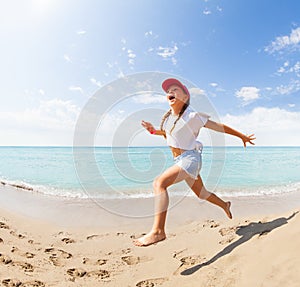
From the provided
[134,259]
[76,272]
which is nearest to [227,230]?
[134,259]

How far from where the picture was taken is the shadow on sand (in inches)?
130

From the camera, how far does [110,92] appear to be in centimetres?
707

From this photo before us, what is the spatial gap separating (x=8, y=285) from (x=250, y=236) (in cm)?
311

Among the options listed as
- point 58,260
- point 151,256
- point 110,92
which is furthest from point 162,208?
point 110,92

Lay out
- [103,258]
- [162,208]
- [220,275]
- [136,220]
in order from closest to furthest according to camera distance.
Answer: [220,275] → [162,208] → [103,258] → [136,220]

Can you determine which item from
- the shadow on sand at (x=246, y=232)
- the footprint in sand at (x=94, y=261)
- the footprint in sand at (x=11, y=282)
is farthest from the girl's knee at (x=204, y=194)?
the footprint in sand at (x=11, y=282)

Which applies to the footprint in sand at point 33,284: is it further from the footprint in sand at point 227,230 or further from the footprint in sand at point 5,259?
the footprint in sand at point 227,230

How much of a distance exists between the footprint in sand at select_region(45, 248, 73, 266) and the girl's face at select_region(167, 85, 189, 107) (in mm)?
2815

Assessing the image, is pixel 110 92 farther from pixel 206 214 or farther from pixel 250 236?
pixel 250 236

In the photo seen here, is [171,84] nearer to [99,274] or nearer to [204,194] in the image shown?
[204,194]

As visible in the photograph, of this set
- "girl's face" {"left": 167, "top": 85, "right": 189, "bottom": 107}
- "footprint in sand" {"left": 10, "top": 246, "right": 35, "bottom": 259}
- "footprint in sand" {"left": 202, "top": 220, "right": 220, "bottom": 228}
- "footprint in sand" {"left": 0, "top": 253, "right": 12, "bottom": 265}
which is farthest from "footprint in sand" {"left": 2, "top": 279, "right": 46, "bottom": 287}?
"footprint in sand" {"left": 202, "top": 220, "right": 220, "bottom": 228}

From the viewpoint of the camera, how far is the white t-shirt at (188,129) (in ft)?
12.4

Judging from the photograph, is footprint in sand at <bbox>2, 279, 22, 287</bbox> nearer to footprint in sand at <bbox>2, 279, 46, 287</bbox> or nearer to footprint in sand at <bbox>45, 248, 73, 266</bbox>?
footprint in sand at <bbox>2, 279, 46, 287</bbox>

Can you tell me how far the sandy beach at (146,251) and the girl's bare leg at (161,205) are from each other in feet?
1.48
